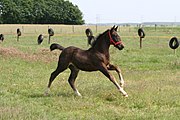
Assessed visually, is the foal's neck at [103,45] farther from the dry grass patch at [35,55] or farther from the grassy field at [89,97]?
the dry grass patch at [35,55]

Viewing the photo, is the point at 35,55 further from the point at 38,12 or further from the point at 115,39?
the point at 38,12

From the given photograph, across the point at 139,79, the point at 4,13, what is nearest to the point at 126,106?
the point at 139,79

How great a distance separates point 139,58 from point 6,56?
24.1ft

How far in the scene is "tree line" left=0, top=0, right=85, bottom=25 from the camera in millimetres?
102562

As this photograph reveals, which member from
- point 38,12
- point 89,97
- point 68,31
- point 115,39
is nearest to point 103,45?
point 115,39

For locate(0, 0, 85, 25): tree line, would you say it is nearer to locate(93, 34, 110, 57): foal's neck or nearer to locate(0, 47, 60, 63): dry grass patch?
locate(0, 47, 60, 63): dry grass patch

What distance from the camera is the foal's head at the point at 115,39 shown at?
11.1 meters

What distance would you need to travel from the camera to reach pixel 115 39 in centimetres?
1107

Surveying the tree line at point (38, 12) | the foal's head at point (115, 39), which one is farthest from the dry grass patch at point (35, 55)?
the tree line at point (38, 12)

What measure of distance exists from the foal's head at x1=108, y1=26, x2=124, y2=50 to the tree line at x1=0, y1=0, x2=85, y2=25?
9109cm

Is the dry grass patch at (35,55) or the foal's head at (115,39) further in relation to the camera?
the dry grass patch at (35,55)

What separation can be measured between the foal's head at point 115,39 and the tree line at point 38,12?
91.1 metres

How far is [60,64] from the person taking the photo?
11555 mm

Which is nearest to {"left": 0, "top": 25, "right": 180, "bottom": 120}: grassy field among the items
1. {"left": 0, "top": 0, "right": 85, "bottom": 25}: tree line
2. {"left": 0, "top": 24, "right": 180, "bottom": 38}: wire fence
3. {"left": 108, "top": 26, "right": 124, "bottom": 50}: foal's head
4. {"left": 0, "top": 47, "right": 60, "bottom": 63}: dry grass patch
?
{"left": 108, "top": 26, "right": 124, "bottom": 50}: foal's head
